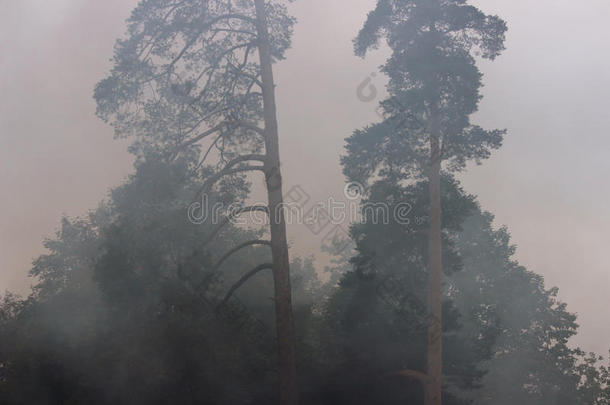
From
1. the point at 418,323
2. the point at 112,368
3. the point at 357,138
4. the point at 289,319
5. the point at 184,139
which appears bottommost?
the point at 112,368

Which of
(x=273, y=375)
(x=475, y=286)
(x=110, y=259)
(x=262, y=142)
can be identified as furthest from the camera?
(x=475, y=286)

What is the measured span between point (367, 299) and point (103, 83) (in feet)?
48.0

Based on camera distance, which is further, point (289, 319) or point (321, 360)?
point (321, 360)

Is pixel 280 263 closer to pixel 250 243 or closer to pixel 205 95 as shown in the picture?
pixel 250 243

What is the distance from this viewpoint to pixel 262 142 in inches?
569

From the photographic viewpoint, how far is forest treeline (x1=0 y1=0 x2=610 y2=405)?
12.9m

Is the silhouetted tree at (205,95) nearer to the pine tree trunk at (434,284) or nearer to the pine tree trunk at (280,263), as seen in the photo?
the pine tree trunk at (280,263)

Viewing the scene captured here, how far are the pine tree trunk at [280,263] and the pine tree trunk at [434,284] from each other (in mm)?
5506

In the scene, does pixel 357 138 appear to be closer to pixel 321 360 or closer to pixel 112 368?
pixel 321 360

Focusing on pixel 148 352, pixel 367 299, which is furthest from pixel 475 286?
pixel 148 352

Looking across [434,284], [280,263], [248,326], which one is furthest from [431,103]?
[248,326]

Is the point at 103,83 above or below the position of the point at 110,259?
above

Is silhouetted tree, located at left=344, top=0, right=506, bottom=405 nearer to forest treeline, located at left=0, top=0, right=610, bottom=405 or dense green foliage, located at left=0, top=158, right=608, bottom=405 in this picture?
forest treeline, located at left=0, top=0, right=610, bottom=405

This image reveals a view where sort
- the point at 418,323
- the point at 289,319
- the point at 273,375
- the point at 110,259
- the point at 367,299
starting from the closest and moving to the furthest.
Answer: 1. the point at 289,319
2. the point at 110,259
3. the point at 273,375
4. the point at 418,323
5. the point at 367,299
